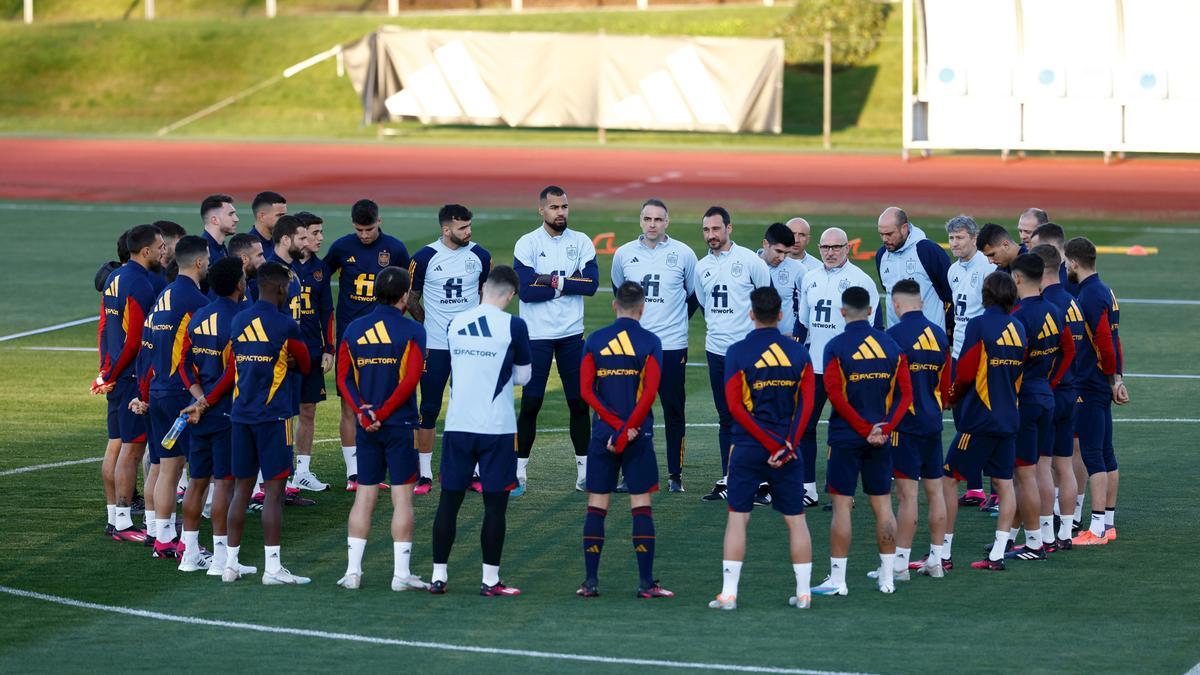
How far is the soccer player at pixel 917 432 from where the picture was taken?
10578 millimetres

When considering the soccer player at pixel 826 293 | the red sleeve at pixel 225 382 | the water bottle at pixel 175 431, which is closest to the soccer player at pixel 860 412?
the soccer player at pixel 826 293

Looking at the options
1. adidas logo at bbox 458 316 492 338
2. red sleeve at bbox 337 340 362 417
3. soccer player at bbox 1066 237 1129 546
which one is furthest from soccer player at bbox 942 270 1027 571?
red sleeve at bbox 337 340 362 417

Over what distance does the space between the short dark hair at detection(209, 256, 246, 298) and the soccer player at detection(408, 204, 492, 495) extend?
106 inches

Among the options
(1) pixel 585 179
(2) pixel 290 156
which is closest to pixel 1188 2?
(1) pixel 585 179

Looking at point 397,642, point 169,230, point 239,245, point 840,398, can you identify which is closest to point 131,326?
point 239,245

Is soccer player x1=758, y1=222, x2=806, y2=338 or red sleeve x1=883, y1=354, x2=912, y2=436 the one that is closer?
red sleeve x1=883, y1=354, x2=912, y2=436

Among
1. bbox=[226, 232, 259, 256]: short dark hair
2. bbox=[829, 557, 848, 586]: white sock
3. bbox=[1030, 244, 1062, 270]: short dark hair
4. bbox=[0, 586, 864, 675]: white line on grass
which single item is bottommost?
bbox=[0, 586, 864, 675]: white line on grass

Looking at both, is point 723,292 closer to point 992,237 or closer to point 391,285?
point 992,237

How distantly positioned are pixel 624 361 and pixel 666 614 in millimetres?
1642

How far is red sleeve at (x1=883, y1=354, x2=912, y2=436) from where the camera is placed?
10.2 meters

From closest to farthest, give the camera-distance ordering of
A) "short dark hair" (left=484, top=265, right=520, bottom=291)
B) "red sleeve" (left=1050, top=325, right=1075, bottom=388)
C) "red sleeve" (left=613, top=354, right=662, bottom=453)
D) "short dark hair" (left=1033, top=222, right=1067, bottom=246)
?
"red sleeve" (left=613, top=354, right=662, bottom=453) → "short dark hair" (left=484, top=265, right=520, bottom=291) → "red sleeve" (left=1050, top=325, right=1075, bottom=388) → "short dark hair" (left=1033, top=222, right=1067, bottom=246)

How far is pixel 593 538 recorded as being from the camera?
1019 cm

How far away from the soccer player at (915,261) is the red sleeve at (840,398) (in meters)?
3.00

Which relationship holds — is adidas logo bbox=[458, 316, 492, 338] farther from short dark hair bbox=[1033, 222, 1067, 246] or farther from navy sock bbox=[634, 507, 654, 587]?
short dark hair bbox=[1033, 222, 1067, 246]
